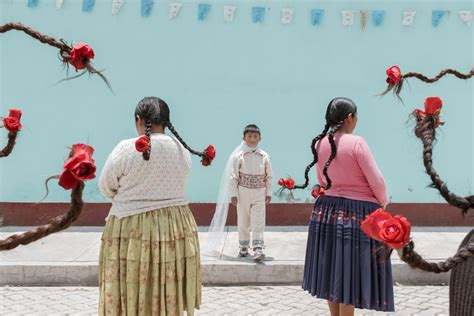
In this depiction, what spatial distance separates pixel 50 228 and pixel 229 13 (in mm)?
6277

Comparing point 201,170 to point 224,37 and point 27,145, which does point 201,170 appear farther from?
point 27,145

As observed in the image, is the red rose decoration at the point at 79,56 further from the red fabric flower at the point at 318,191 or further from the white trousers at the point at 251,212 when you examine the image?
the white trousers at the point at 251,212

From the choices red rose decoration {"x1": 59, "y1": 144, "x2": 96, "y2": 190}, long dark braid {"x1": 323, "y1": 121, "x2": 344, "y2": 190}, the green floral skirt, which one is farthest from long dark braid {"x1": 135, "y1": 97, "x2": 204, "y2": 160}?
red rose decoration {"x1": 59, "y1": 144, "x2": 96, "y2": 190}

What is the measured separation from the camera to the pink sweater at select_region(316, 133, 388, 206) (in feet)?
9.70

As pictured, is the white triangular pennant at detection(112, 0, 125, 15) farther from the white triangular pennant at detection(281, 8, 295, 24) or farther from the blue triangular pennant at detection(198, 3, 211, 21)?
the white triangular pennant at detection(281, 8, 295, 24)

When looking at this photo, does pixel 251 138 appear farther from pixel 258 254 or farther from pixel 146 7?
pixel 146 7

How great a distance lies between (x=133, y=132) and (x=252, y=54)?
7.08 ft

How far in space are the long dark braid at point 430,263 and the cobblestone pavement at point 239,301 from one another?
270 cm

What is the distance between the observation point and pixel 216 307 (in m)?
4.18

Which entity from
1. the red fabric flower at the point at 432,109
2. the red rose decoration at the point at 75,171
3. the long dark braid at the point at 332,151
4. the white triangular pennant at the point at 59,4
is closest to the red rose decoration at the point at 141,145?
the long dark braid at the point at 332,151

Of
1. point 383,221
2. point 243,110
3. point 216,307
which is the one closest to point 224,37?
point 243,110

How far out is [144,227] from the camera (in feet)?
9.02

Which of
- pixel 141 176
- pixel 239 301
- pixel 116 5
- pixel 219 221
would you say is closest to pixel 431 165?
pixel 141 176

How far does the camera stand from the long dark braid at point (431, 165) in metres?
1.48
